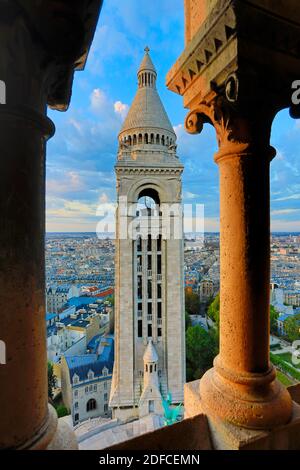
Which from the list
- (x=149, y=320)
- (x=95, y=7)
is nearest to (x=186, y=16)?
(x=95, y=7)

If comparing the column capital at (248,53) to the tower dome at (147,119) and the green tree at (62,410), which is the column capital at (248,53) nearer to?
the tower dome at (147,119)

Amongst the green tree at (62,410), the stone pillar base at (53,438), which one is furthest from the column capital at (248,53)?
the green tree at (62,410)

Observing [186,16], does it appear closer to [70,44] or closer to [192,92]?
[192,92]

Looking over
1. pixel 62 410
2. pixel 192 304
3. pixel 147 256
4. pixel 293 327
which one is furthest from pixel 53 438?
pixel 192 304

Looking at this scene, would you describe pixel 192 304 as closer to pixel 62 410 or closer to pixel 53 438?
pixel 62 410

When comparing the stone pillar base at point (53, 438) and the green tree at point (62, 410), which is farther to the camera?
the green tree at point (62, 410)

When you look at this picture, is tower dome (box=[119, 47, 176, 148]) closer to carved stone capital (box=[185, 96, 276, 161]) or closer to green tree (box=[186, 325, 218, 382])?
green tree (box=[186, 325, 218, 382])
